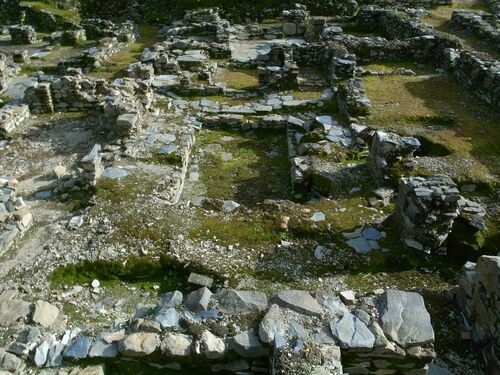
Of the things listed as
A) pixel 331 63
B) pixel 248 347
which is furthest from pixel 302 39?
pixel 248 347

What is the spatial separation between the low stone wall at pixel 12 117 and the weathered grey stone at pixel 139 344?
9928mm

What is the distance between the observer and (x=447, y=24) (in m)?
23.8

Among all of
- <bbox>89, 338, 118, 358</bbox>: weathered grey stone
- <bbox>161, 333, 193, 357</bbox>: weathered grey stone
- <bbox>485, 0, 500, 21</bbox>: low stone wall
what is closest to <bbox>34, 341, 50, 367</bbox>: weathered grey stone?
<bbox>89, 338, 118, 358</bbox>: weathered grey stone

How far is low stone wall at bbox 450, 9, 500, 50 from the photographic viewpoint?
67.6 ft

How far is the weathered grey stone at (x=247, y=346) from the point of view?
564 cm

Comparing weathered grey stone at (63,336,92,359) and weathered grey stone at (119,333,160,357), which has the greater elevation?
weathered grey stone at (119,333,160,357)

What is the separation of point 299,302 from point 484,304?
9.44 ft

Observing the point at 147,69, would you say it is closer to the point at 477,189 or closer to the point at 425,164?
the point at 425,164

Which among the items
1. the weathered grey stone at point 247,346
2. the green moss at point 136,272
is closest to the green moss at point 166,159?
the green moss at point 136,272

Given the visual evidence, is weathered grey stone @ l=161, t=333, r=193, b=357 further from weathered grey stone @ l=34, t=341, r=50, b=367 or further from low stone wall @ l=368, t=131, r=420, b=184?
low stone wall @ l=368, t=131, r=420, b=184

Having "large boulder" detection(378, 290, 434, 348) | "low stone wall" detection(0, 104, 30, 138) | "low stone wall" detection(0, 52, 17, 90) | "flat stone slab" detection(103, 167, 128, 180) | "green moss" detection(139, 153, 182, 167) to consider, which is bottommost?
"low stone wall" detection(0, 52, 17, 90)

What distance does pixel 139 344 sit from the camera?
5688 millimetres

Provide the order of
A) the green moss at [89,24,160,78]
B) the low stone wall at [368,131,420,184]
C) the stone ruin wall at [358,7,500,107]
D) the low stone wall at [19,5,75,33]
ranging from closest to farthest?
the low stone wall at [368,131,420,184], the stone ruin wall at [358,7,500,107], the green moss at [89,24,160,78], the low stone wall at [19,5,75,33]

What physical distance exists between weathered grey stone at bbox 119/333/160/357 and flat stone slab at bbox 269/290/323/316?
5.65 ft
